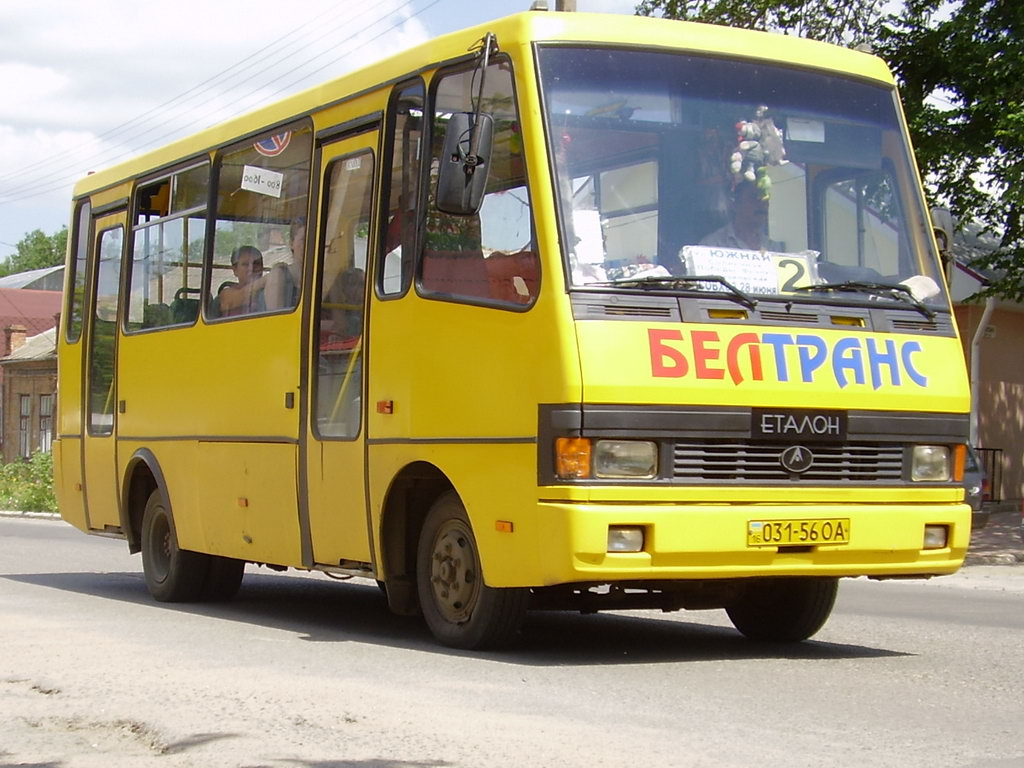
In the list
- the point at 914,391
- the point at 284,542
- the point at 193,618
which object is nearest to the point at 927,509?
the point at 914,391

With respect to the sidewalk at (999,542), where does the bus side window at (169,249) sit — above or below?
above

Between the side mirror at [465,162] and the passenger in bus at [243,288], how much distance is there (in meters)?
3.27

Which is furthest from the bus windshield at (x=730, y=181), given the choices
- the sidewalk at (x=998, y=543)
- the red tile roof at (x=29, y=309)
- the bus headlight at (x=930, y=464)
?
the red tile roof at (x=29, y=309)

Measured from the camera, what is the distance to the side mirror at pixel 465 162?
8961 mm

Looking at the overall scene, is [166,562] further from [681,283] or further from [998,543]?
[998,543]

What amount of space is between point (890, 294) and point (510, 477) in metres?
2.36

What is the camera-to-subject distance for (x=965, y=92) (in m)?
24.1

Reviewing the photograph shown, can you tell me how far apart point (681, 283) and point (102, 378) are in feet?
24.1

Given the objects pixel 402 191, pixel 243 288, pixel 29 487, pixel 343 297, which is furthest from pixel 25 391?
pixel 402 191

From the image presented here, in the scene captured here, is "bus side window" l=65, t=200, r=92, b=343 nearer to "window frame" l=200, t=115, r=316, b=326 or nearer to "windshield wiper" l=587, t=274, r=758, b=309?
"window frame" l=200, t=115, r=316, b=326

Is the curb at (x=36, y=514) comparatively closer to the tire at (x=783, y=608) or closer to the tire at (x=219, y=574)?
the tire at (x=219, y=574)

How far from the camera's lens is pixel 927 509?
9.53 meters

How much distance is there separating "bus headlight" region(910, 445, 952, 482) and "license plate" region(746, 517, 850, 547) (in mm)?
562

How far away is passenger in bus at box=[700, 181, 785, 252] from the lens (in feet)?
30.5
